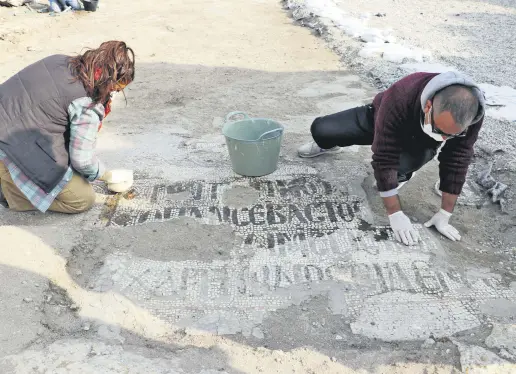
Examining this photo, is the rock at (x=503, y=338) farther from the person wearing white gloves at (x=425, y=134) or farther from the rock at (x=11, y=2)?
the rock at (x=11, y=2)

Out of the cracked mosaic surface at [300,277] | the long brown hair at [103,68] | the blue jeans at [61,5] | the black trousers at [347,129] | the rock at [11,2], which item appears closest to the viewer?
the cracked mosaic surface at [300,277]

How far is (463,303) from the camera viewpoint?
2309 millimetres

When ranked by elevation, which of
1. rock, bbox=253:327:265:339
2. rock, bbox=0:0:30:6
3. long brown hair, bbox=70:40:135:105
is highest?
long brown hair, bbox=70:40:135:105

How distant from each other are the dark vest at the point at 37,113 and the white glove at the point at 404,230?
1.91 meters

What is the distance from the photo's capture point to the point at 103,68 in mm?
2520

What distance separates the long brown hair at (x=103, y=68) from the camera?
2514mm

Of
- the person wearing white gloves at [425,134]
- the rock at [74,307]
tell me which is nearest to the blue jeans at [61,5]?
the person wearing white gloves at [425,134]

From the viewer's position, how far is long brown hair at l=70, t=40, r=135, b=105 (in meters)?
2.51

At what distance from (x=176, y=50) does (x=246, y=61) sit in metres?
1.11

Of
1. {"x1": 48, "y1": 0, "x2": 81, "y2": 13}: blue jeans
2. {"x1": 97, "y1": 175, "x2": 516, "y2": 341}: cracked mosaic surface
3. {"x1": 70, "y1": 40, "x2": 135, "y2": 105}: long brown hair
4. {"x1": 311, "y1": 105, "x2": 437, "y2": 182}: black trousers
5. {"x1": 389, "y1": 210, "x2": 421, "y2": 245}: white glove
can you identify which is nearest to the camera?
{"x1": 97, "y1": 175, "x2": 516, "y2": 341}: cracked mosaic surface

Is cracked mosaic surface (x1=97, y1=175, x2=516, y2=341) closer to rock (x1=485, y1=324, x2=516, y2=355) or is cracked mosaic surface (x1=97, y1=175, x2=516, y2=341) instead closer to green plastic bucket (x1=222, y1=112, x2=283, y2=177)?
rock (x1=485, y1=324, x2=516, y2=355)

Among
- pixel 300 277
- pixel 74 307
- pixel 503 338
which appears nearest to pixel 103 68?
pixel 74 307

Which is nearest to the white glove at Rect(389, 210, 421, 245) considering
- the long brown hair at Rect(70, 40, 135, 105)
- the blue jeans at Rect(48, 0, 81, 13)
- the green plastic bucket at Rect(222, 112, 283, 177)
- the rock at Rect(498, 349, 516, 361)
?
the rock at Rect(498, 349, 516, 361)

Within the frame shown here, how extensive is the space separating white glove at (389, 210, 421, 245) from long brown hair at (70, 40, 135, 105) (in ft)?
5.69
